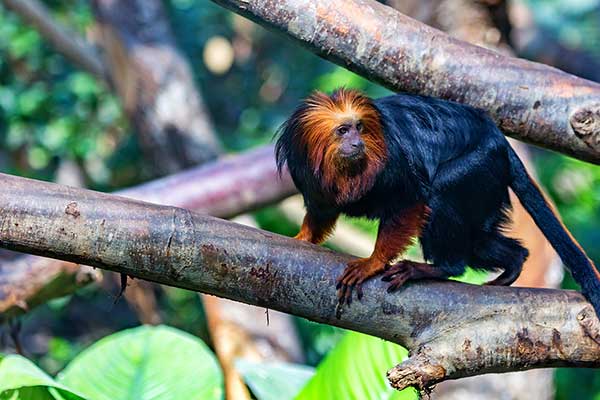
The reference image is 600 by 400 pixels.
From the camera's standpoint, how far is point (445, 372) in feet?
5.98

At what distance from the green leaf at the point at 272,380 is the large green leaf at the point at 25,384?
27.7 inches

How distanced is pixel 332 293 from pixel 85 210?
0.59m

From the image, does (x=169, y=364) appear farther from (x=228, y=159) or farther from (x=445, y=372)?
(x=228, y=159)

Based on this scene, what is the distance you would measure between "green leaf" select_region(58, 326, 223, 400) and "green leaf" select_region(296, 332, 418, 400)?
0.31m

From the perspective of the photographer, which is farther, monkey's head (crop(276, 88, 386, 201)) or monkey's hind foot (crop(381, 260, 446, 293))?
monkey's head (crop(276, 88, 386, 201))

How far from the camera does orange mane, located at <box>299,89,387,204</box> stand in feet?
7.51

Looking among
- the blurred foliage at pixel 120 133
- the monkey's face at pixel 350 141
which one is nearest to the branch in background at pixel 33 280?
the monkey's face at pixel 350 141

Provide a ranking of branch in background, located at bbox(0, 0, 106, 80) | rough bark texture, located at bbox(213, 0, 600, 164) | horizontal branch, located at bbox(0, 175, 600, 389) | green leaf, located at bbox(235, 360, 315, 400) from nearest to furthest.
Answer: horizontal branch, located at bbox(0, 175, 600, 389)
rough bark texture, located at bbox(213, 0, 600, 164)
green leaf, located at bbox(235, 360, 315, 400)
branch in background, located at bbox(0, 0, 106, 80)

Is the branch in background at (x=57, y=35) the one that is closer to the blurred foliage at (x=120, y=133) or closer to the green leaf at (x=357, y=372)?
the blurred foliage at (x=120, y=133)

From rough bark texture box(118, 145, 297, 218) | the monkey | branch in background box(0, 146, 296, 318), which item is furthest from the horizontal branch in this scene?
rough bark texture box(118, 145, 297, 218)

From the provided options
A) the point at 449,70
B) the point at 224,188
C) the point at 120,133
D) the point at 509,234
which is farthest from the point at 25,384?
the point at 120,133

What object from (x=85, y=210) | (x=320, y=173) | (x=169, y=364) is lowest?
(x=169, y=364)

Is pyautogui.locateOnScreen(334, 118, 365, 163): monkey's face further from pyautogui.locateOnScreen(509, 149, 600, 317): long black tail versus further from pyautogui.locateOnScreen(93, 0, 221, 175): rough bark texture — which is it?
pyautogui.locateOnScreen(93, 0, 221, 175): rough bark texture

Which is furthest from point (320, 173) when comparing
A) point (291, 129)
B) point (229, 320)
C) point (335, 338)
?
point (335, 338)
